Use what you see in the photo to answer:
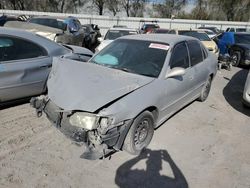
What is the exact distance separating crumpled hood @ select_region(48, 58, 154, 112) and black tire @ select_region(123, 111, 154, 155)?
Answer: 461 mm

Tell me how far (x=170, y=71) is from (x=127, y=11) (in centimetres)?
4653

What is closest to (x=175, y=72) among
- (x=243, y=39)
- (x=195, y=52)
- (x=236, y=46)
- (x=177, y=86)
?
(x=177, y=86)

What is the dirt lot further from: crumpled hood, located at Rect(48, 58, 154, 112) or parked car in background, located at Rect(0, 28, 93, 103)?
crumpled hood, located at Rect(48, 58, 154, 112)

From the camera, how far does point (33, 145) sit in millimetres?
3889

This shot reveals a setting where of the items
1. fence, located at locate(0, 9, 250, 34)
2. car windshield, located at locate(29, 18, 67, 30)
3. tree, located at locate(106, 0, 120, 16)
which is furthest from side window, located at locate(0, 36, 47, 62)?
tree, located at locate(106, 0, 120, 16)

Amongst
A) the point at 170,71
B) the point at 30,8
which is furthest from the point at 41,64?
the point at 30,8

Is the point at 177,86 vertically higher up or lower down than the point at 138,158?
higher up

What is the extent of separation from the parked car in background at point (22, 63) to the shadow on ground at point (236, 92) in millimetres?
4311

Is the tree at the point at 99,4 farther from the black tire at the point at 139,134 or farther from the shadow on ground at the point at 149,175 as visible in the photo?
the shadow on ground at the point at 149,175

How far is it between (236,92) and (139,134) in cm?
478

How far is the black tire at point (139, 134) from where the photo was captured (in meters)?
3.56

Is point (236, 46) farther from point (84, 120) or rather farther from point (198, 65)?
point (84, 120)

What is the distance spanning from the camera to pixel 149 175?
337cm

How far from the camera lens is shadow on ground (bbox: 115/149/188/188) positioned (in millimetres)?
3205
